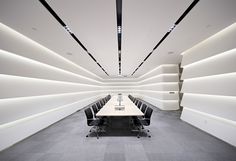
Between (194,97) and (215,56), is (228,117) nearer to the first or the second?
(194,97)

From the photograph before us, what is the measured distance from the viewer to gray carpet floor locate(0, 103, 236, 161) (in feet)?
8.34

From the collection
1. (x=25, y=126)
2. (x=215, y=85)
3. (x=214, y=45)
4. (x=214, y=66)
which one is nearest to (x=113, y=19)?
(x=214, y=45)

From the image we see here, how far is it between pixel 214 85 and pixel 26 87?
602 centimetres

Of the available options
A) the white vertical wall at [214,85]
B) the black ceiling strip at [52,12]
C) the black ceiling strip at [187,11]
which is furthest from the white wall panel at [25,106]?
the white vertical wall at [214,85]

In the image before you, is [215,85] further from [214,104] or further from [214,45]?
[214,45]

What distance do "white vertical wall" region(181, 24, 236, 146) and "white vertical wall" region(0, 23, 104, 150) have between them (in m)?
5.93

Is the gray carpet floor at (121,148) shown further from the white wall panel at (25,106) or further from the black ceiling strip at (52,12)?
the black ceiling strip at (52,12)

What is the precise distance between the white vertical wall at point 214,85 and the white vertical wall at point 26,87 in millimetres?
5934

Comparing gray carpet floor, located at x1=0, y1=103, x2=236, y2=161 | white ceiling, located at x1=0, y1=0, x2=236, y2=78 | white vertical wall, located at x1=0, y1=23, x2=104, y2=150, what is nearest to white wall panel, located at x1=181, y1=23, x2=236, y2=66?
white ceiling, located at x1=0, y1=0, x2=236, y2=78

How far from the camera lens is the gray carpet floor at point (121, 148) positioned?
2.54 metres

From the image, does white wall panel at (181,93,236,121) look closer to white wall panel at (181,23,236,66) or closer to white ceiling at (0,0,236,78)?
white wall panel at (181,23,236,66)

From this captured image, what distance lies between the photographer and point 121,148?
114 inches

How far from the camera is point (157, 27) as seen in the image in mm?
3066

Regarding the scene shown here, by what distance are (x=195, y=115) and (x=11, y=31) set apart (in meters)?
6.79
